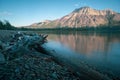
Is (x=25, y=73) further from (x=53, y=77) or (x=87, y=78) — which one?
(x=87, y=78)

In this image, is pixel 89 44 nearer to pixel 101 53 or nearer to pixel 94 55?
pixel 101 53

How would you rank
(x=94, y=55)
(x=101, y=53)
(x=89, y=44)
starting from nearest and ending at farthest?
(x=94, y=55) → (x=101, y=53) → (x=89, y=44)

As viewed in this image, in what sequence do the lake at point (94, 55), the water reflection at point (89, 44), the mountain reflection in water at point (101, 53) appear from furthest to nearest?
the water reflection at point (89, 44)
the mountain reflection in water at point (101, 53)
the lake at point (94, 55)

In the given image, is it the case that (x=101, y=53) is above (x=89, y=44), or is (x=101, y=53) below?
above

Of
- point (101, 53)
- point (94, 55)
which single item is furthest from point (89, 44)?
point (94, 55)

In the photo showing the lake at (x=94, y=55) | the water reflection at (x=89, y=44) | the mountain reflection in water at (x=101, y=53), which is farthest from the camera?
the water reflection at (x=89, y=44)

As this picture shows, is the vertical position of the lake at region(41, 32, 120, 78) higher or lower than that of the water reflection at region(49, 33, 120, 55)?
higher

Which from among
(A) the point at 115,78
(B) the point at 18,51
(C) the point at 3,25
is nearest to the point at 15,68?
(B) the point at 18,51

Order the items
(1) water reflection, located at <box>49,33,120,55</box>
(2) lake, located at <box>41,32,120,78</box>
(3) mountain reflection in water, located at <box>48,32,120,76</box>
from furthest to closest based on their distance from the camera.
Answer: (1) water reflection, located at <box>49,33,120,55</box>, (3) mountain reflection in water, located at <box>48,32,120,76</box>, (2) lake, located at <box>41,32,120,78</box>

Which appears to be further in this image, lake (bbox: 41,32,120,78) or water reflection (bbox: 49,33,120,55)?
water reflection (bbox: 49,33,120,55)

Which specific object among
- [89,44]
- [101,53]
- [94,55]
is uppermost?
[94,55]

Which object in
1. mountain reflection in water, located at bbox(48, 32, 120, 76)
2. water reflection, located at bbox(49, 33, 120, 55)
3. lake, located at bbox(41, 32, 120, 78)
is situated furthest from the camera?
water reflection, located at bbox(49, 33, 120, 55)

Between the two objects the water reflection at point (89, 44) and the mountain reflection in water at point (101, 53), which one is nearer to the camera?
the mountain reflection in water at point (101, 53)

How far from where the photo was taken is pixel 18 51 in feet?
46.6
